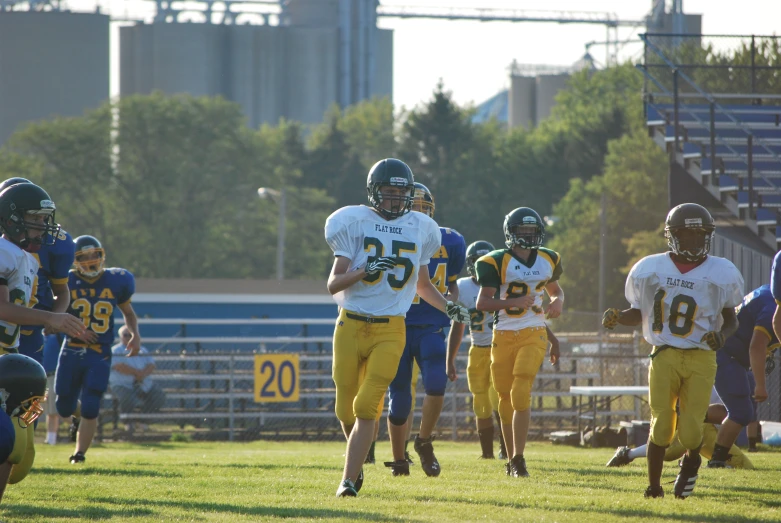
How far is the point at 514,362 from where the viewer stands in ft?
28.1

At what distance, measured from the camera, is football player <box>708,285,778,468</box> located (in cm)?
902

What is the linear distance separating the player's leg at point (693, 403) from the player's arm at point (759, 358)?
1615mm

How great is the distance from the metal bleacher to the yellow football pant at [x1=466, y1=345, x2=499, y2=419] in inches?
320

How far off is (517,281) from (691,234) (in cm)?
175

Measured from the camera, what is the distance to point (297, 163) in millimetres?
67688

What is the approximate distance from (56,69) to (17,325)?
77.3 meters

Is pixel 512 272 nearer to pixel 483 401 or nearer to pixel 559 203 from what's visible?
pixel 483 401

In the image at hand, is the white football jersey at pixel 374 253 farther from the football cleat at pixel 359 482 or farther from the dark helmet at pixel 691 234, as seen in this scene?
the dark helmet at pixel 691 234

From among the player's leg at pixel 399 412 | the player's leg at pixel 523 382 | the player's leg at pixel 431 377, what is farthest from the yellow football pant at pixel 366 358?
the player's leg at pixel 431 377

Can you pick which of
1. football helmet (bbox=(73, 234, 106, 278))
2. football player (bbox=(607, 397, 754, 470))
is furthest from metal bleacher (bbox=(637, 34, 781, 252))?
football helmet (bbox=(73, 234, 106, 278))

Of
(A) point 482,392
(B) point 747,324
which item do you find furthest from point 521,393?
(A) point 482,392

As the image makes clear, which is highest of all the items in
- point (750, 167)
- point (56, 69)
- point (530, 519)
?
point (56, 69)

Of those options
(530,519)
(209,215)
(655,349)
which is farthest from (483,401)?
(209,215)

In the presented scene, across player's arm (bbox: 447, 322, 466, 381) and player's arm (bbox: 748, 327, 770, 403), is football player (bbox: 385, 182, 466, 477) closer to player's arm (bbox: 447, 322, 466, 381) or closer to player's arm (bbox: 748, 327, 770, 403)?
player's arm (bbox: 447, 322, 466, 381)
